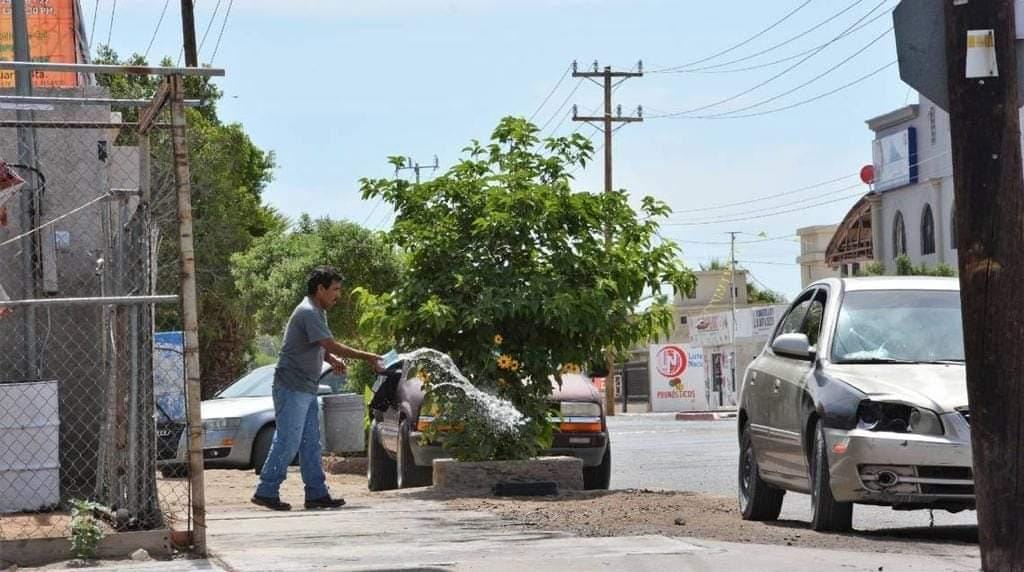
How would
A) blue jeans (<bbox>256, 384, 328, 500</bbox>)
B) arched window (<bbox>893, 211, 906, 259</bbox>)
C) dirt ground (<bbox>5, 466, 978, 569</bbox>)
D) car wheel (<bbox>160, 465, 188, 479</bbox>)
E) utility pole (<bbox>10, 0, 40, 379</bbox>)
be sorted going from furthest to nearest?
arched window (<bbox>893, 211, 906, 259</bbox>)
car wheel (<bbox>160, 465, 188, 479</bbox>)
blue jeans (<bbox>256, 384, 328, 500</bbox>)
utility pole (<bbox>10, 0, 40, 379</bbox>)
dirt ground (<bbox>5, 466, 978, 569</bbox>)

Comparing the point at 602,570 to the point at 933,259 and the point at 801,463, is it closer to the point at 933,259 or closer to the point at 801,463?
the point at 801,463

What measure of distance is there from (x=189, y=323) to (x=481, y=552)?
1846mm

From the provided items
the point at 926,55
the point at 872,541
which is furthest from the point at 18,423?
the point at 926,55

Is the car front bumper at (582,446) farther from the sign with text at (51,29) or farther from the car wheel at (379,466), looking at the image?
the sign with text at (51,29)

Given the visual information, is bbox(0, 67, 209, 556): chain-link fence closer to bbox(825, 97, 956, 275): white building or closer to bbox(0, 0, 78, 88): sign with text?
bbox(0, 0, 78, 88): sign with text

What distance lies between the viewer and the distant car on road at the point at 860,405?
960 cm

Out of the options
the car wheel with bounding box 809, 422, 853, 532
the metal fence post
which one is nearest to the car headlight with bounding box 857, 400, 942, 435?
the car wheel with bounding box 809, 422, 853, 532

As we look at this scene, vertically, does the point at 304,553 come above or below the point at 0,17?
below

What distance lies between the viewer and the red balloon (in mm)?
62500

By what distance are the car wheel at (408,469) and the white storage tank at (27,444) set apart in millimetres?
4565

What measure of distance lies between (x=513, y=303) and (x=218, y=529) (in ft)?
13.4

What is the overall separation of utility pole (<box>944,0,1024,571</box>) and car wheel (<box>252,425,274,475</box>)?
44.6ft

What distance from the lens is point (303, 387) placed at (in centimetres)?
1288

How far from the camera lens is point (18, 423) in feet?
35.2
